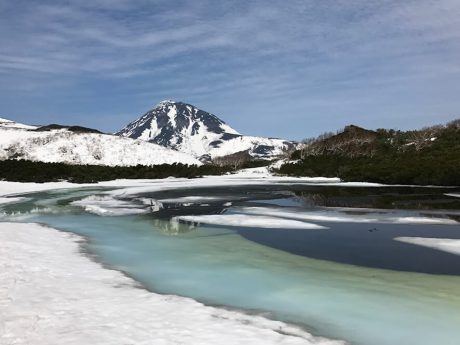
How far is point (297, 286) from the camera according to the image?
8391 millimetres

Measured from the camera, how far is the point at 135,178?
6506 cm

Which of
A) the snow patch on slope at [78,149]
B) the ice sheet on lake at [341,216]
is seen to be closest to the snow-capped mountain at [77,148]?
the snow patch on slope at [78,149]

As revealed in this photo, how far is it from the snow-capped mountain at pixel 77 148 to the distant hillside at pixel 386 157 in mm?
69365

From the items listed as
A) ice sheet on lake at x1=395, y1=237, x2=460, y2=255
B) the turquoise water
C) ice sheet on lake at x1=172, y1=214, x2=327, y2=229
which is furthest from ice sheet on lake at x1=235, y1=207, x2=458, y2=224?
the turquoise water

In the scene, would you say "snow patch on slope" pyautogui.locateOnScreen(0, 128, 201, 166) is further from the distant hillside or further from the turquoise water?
the turquoise water

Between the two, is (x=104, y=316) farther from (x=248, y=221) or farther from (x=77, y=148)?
(x=77, y=148)

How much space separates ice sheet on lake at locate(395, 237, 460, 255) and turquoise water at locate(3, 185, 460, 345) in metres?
3.11

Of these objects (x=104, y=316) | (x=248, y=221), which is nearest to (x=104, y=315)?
(x=104, y=316)

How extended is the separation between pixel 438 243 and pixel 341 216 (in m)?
6.52

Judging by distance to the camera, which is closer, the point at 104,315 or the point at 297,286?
the point at 104,315

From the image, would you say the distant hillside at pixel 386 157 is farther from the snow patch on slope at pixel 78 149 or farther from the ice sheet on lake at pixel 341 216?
the snow patch on slope at pixel 78 149

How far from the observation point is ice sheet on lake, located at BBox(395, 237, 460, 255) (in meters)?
11.6

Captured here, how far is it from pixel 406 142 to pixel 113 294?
93.7m

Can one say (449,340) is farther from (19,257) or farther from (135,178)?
(135,178)
